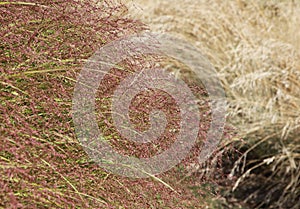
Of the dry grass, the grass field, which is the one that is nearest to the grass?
the grass field

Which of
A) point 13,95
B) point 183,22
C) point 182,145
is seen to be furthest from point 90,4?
point 183,22

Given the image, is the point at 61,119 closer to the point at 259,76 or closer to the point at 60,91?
the point at 60,91

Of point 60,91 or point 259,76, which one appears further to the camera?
point 259,76

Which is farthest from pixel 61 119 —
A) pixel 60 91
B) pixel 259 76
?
pixel 259 76

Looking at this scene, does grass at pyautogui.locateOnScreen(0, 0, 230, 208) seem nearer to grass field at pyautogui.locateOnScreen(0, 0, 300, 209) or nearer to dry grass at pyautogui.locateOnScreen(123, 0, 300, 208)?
grass field at pyautogui.locateOnScreen(0, 0, 300, 209)

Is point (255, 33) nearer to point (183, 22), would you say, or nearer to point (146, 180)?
point (183, 22)

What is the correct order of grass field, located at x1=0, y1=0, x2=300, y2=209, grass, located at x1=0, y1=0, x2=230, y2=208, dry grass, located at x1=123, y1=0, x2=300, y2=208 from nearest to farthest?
grass field, located at x1=0, y1=0, x2=300, y2=209 → grass, located at x1=0, y1=0, x2=230, y2=208 → dry grass, located at x1=123, y1=0, x2=300, y2=208

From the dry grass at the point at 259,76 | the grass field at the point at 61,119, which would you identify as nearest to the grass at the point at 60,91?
the grass field at the point at 61,119

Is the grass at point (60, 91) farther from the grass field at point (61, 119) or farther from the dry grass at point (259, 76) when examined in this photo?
the dry grass at point (259, 76)
